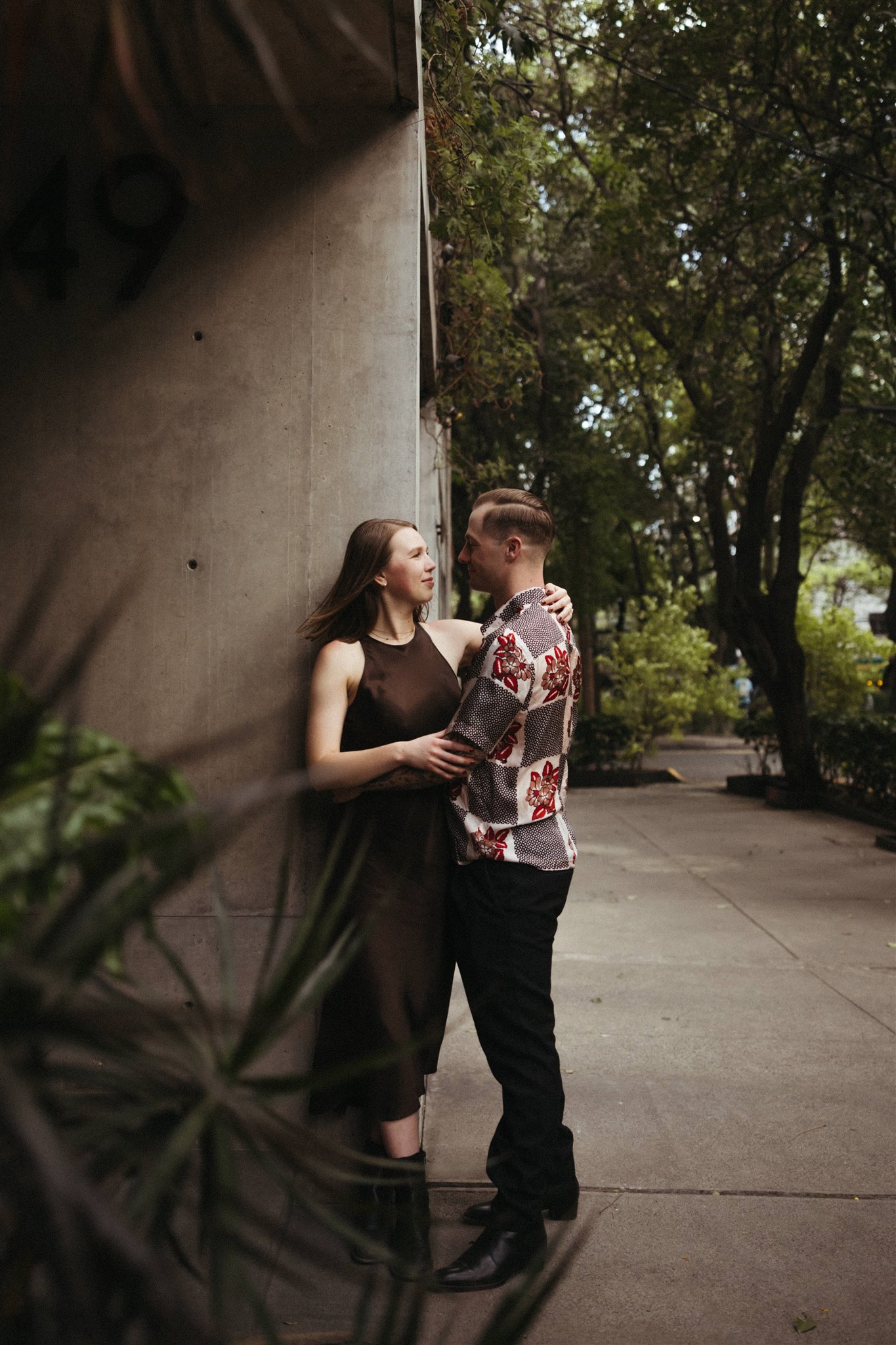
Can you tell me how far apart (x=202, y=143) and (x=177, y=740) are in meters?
1.89

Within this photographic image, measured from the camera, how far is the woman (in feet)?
10.6

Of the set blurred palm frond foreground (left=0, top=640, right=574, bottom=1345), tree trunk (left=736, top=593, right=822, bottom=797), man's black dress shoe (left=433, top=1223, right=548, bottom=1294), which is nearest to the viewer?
blurred palm frond foreground (left=0, top=640, right=574, bottom=1345)

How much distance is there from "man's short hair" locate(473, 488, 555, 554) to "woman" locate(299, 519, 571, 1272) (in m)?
0.18

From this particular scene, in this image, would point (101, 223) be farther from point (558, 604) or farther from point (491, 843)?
point (491, 843)

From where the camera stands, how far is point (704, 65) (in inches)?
419

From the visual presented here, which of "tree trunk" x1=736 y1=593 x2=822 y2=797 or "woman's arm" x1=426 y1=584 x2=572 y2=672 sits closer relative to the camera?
"woman's arm" x1=426 y1=584 x2=572 y2=672

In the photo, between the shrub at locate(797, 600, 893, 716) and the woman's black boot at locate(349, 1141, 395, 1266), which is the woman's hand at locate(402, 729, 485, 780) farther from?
the shrub at locate(797, 600, 893, 716)

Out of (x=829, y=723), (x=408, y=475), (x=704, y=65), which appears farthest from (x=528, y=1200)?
(x=829, y=723)

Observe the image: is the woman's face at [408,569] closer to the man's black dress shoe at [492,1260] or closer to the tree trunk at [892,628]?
the man's black dress shoe at [492,1260]

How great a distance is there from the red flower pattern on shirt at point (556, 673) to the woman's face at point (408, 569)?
45cm

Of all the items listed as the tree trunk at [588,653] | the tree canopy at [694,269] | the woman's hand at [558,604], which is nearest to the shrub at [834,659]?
the tree canopy at [694,269]

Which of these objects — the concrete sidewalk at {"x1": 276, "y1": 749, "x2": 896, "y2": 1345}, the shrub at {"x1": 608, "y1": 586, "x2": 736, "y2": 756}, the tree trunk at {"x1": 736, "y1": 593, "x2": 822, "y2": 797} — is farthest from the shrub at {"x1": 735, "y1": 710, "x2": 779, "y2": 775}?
the concrete sidewalk at {"x1": 276, "y1": 749, "x2": 896, "y2": 1345}

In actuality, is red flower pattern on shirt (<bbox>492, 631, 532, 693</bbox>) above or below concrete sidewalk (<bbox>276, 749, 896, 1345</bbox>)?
above

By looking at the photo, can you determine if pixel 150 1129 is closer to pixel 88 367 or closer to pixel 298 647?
pixel 298 647
